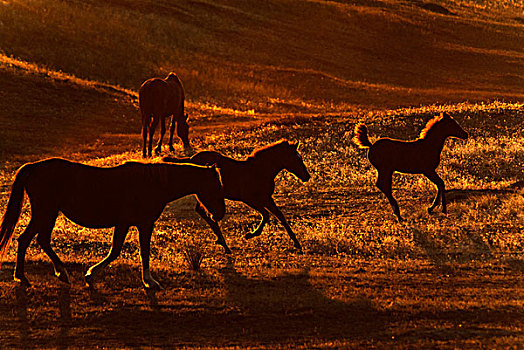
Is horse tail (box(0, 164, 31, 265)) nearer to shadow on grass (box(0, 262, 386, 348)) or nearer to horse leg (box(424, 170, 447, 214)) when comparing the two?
shadow on grass (box(0, 262, 386, 348))

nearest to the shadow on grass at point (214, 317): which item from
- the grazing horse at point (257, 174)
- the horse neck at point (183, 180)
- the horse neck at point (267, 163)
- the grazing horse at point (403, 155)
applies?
the horse neck at point (183, 180)

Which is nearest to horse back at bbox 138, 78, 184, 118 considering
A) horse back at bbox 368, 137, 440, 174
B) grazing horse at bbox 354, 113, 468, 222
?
grazing horse at bbox 354, 113, 468, 222

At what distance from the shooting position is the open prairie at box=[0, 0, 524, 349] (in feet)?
37.2

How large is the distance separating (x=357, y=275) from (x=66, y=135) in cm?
3063

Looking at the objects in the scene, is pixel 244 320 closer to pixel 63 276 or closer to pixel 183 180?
pixel 183 180

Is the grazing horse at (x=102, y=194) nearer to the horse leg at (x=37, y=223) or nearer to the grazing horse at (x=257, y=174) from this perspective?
the horse leg at (x=37, y=223)

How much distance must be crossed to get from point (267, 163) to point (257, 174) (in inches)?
14.2

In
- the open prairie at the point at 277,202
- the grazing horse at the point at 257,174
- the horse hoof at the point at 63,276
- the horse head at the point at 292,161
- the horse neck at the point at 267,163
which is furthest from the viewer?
the horse head at the point at 292,161

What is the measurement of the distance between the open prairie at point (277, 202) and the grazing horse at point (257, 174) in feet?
2.97

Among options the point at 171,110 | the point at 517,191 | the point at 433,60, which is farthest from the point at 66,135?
the point at 433,60

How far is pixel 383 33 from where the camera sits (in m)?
86.0

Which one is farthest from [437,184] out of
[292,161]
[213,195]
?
[213,195]

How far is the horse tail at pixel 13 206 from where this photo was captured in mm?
12344

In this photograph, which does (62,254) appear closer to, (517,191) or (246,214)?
(246,214)
